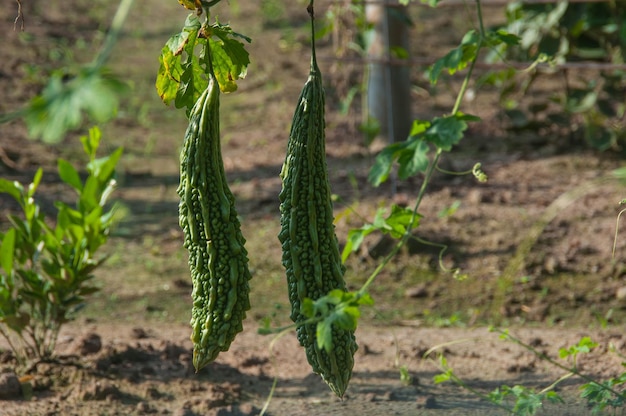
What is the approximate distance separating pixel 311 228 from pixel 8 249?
4.96ft

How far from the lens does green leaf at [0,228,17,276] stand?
3350 millimetres

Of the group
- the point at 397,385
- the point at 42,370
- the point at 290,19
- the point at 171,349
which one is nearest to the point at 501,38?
the point at 397,385

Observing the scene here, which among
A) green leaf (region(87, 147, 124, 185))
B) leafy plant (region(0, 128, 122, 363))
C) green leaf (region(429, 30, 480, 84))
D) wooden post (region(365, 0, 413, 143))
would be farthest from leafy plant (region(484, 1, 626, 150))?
leafy plant (region(0, 128, 122, 363))

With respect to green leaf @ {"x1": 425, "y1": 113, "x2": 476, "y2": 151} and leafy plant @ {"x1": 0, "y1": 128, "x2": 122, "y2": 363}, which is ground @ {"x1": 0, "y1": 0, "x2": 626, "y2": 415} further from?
green leaf @ {"x1": 425, "y1": 113, "x2": 476, "y2": 151}

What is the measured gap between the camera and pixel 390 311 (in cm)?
459

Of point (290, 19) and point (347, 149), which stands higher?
point (290, 19)

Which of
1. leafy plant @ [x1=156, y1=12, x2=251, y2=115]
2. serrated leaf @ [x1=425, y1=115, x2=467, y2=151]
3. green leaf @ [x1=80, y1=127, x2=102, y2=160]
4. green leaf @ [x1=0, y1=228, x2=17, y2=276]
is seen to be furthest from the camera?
green leaf @ [x1=80, y1=127, x2=102, y2=160]

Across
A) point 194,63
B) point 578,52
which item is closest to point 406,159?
point 194,63

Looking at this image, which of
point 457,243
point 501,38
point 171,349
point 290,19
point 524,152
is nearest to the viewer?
point 501,38

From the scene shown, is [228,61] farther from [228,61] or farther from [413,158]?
[413,158]

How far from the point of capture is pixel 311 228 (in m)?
2.38

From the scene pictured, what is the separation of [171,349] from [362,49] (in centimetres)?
343

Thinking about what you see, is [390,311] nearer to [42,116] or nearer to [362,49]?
[362,49]

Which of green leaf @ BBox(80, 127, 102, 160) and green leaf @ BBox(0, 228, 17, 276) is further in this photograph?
green leaf @ BBox(80, 127, 102, 160)
